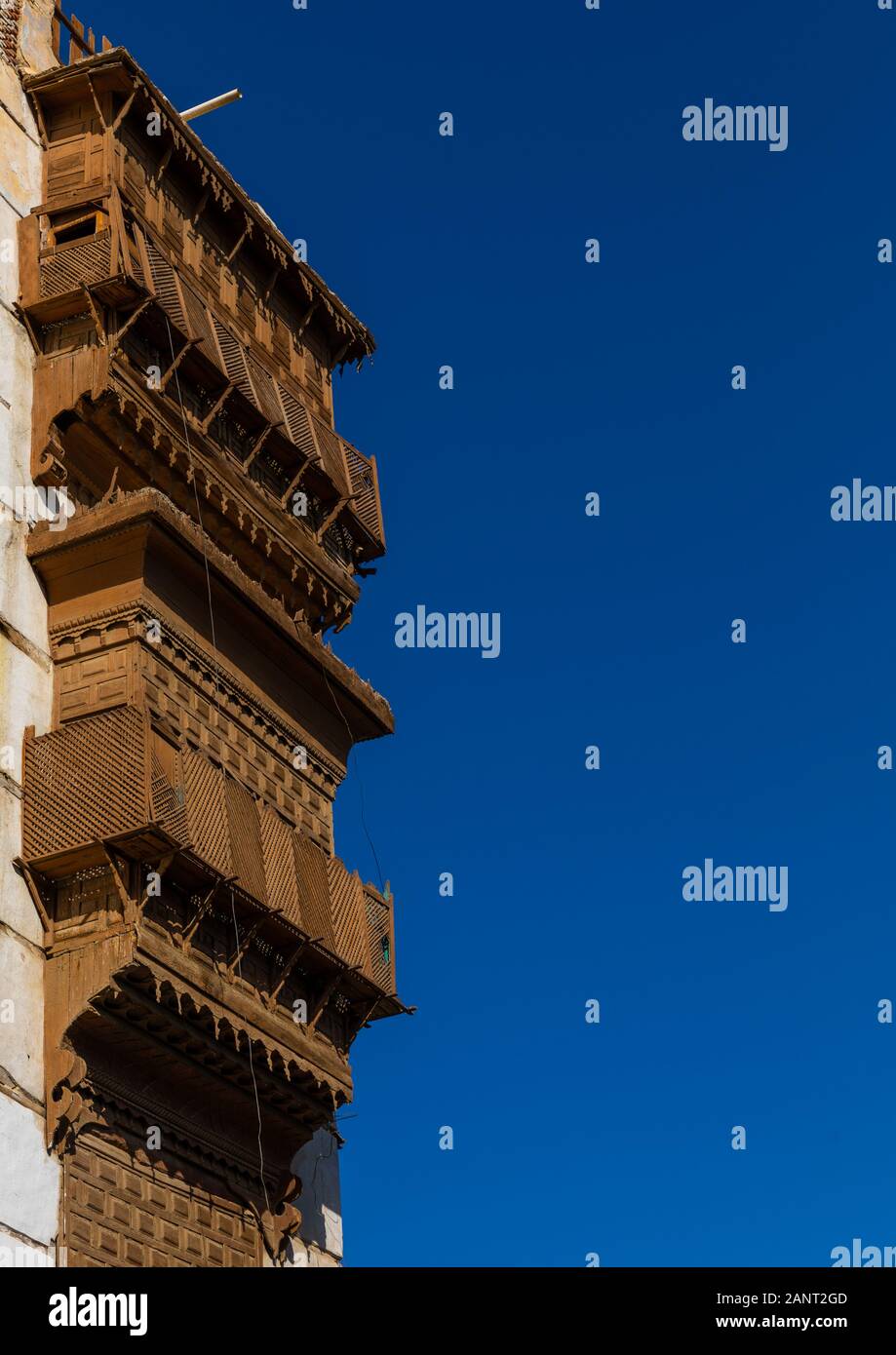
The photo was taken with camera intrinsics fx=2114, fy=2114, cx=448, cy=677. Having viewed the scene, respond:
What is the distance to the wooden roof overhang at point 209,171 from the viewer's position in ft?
96.6

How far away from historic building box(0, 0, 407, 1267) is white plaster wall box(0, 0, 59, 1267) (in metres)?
0.04

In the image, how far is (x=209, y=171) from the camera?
1257 inches

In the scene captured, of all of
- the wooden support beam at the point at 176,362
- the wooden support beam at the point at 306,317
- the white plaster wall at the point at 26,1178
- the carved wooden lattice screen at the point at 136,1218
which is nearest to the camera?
the white plaster wall at the point at 26,1178

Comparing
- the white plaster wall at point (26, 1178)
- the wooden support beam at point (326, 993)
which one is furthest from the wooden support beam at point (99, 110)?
the white plaster wall at point (26, 1178)

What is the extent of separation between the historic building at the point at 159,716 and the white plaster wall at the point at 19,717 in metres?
0.04

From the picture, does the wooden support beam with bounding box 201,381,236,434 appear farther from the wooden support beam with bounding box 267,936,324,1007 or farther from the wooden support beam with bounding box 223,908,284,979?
the wooden support beam with bounding box 267,936,324,1007

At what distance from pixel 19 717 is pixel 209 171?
411 inches

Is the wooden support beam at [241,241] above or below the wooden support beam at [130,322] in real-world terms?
above

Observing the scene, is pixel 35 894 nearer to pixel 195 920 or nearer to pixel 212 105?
pixel 195 920

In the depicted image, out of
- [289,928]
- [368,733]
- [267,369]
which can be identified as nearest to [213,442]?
[267,369]

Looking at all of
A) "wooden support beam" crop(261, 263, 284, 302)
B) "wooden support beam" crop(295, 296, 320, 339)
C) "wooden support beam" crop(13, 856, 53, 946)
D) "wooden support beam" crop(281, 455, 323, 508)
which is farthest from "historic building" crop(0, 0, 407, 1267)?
"wooden support beam" crop(295, 296, 320, 339)

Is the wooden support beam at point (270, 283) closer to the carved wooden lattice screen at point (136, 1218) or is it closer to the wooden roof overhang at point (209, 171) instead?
the wooden roof overhang at point (209, 171)

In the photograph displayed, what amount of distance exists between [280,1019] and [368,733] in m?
6.07

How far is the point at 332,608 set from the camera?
32.7 m
